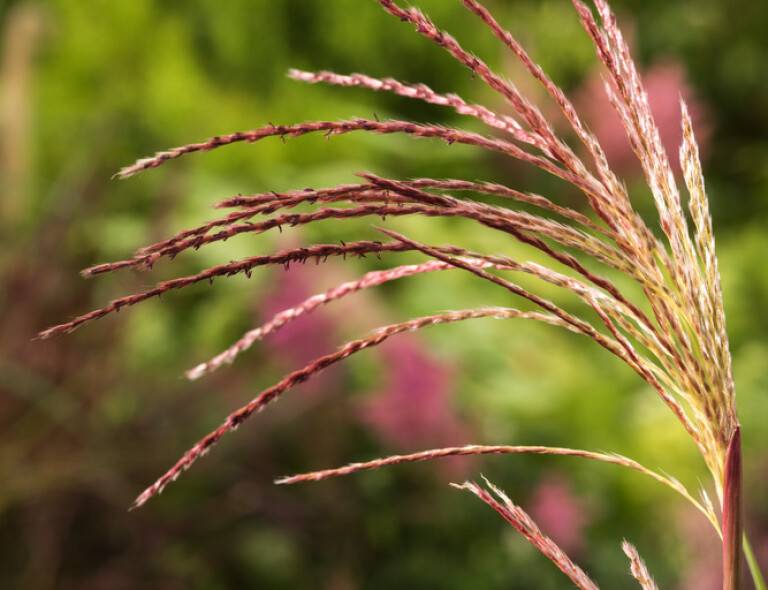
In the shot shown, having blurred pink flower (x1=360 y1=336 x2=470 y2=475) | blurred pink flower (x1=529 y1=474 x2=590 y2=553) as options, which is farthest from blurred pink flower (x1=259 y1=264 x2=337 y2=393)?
blurred pink flower (x1=529 y1=474 x2=590 y2=553)

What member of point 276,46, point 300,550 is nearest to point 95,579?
point 300,550

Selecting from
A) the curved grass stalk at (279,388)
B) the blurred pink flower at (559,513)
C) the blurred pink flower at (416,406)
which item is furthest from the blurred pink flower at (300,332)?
the curved grass stalk at (279,388)

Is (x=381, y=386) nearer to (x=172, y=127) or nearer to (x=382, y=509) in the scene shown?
(x=382, y=509)

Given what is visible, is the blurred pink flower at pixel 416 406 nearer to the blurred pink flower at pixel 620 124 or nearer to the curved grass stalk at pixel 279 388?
the curved grass stalk at pixel 279 388

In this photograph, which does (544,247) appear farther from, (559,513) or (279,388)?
(559,513)

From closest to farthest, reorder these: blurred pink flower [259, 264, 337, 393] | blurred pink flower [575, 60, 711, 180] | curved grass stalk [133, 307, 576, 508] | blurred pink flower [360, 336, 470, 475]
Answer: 1. curved grass stalk [133, 307, 576, 508]
2. blurred pink flower [360, 336, 470, 475]
3. blurred pink flower [259, 264, 337, 393]
4. blurred pink flower [575, 60, 711, 180]

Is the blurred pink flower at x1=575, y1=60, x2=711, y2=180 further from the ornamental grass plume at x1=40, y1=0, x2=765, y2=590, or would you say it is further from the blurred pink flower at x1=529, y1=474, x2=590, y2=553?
the ornamental grass plume at x1=40, y1=0, x2=765, y2=590

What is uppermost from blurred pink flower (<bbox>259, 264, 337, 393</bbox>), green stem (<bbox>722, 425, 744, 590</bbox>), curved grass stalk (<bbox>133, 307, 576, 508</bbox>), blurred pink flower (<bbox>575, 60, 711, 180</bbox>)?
blurred pink flower (<bbox>575, 60, 711, 180</bbox>)
